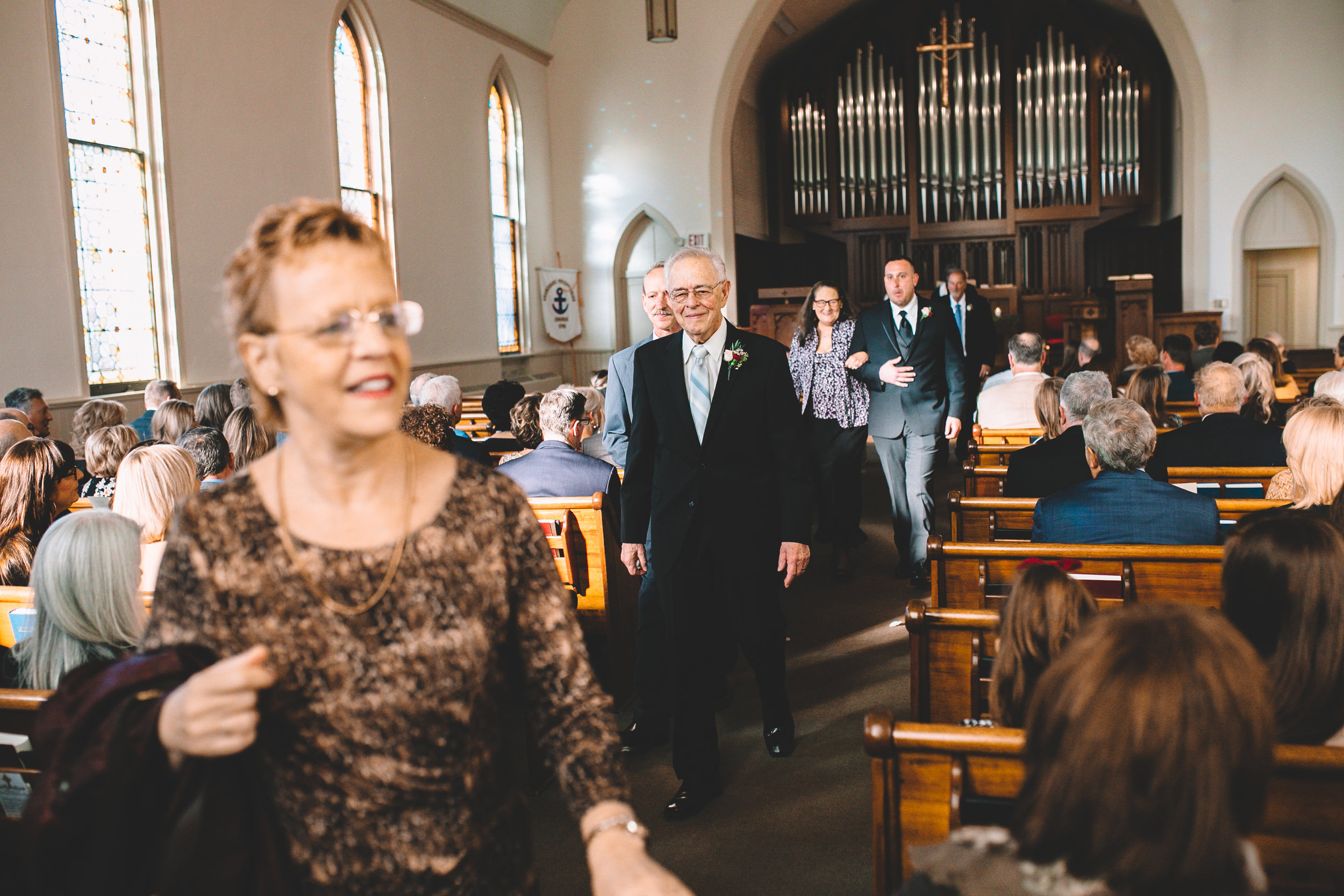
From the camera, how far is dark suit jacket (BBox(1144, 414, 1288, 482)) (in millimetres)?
4195

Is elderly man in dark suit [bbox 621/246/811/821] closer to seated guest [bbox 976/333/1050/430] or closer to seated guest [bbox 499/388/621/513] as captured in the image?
seated guest [bbox 499/388/621/513]

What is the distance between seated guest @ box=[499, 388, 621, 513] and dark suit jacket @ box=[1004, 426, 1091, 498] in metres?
1.48

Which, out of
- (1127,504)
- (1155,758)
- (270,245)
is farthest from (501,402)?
(1155,758)

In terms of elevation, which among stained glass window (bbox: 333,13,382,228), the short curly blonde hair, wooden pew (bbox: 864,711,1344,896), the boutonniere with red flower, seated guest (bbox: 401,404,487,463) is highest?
stained glass window (bbox: 333,13,382,228)

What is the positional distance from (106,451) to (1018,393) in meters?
4.26

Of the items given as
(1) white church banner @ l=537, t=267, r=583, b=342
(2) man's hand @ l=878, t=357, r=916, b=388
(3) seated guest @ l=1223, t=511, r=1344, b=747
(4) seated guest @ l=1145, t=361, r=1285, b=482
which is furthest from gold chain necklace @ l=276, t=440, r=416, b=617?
(1) white church banner @ l=537, t=267, r=583, b=342

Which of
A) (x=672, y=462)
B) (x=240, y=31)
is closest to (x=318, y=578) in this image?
(x=672, y=462)

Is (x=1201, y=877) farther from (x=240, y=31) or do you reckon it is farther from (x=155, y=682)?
(x=240, y=31)

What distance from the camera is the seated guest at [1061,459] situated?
149 inches

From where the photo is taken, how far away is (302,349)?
3.54 ft

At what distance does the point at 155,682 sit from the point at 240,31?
27.2 ft

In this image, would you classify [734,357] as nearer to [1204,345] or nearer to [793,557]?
[793,557]

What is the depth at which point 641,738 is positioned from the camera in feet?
11.2

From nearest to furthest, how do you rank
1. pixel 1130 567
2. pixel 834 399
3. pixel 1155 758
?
pixel 1155 758 → pixel 1130 567 → pixel 834 399
